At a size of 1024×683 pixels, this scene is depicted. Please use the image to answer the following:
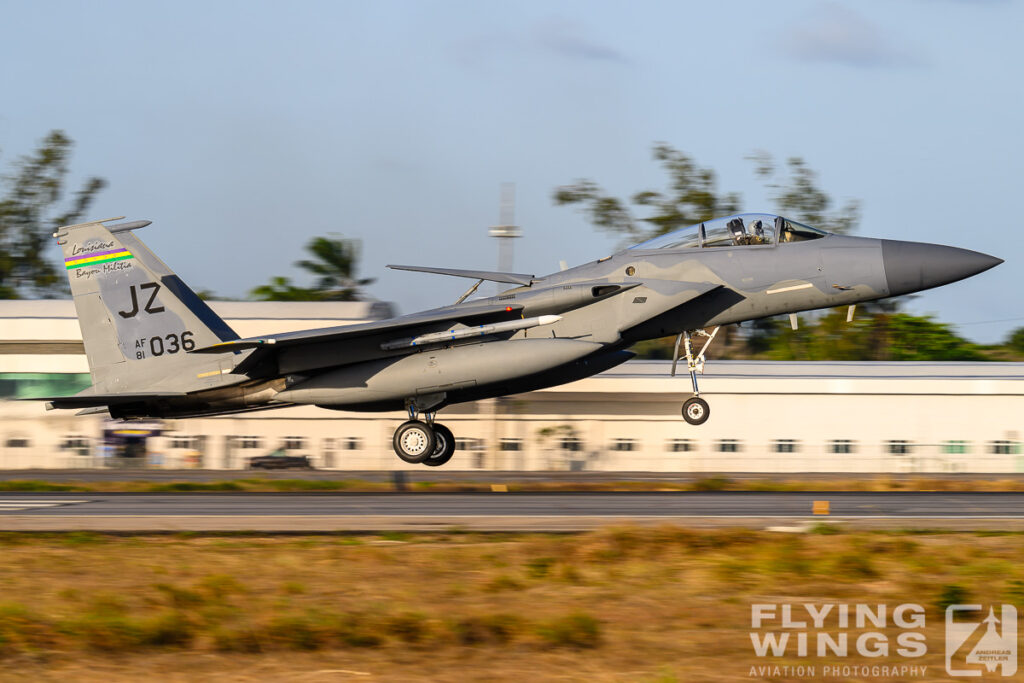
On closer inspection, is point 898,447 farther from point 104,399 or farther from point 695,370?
point 104,399

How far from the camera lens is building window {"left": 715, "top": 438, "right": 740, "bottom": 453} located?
3300 centimetres

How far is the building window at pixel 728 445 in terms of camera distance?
33.0m

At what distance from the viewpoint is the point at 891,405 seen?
108 ft

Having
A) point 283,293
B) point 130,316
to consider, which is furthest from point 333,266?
point 130,316

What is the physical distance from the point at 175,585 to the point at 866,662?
6.83 meters

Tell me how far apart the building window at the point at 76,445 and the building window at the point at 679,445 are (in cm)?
1834

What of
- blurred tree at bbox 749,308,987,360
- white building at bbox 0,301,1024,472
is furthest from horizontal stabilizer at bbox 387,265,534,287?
blurred tree at bbox 749,308,987,360

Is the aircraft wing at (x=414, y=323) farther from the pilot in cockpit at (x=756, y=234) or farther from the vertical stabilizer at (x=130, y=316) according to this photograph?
the pilot in cockpit at (x=756, y=234)

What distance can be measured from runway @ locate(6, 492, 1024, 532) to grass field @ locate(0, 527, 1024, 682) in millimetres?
1246

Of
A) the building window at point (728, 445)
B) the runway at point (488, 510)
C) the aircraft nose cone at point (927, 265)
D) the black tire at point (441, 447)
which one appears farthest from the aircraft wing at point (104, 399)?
the building window at point (728, 445)

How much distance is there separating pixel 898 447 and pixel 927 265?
17384 mm

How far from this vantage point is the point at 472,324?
62.5 feet

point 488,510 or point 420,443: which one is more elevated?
point 420,443

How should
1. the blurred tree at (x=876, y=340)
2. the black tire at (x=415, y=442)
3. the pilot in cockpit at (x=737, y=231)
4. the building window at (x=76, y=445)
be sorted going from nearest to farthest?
the pilot in cockpit at (x=737, y=231), the black tire at (x=415, y=442), the building window at (x=76, y=445), the blurred tree at (x=876, y=340)
